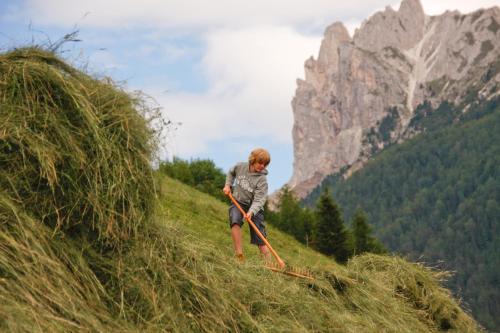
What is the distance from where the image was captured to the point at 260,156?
37.7 feet

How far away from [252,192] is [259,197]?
18 centimetres

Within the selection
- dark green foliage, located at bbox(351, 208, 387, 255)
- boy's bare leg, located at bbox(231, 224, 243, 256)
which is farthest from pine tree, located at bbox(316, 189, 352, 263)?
boy's bare leg, located at bbox(231, 224, 243, 256)

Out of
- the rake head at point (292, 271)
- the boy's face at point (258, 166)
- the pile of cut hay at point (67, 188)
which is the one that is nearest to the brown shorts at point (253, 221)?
the boy's face at point (258, 166)

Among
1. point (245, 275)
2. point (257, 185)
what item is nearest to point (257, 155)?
point (257, 185)

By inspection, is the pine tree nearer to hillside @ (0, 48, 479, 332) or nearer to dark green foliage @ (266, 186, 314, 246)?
dark green foliage @ (266, 186, 314, 246)

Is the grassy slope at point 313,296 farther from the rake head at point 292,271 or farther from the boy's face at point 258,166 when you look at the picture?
the boy's face at point 258,166

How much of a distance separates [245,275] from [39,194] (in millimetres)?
2455

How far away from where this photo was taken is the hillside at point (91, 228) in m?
5.59

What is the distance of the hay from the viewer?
238 inches

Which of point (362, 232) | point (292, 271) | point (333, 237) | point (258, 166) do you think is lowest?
point (292, 271)

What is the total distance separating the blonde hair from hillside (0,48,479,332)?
4.14 metres

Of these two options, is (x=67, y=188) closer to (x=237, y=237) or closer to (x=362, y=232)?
(x=237, y=237)

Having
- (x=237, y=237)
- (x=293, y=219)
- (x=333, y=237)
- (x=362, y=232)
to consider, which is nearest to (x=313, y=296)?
(x=237, y=237)

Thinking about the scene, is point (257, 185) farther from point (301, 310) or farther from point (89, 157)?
point (89, 157)
